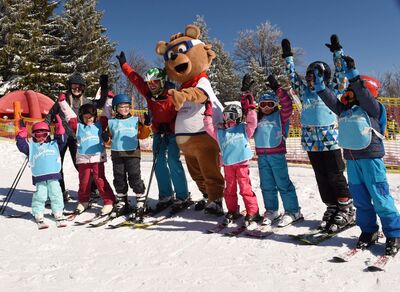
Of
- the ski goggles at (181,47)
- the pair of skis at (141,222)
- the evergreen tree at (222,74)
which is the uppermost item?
the evergreen tree at (222,74)

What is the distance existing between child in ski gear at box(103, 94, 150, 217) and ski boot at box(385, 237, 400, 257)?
9.45ft

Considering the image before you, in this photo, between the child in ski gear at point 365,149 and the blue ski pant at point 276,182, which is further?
the blue ski pant at point 276,182

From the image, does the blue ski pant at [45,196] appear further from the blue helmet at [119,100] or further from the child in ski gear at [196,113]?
the child in ski gear at [196,113]

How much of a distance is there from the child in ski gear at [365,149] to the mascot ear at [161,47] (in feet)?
7.12

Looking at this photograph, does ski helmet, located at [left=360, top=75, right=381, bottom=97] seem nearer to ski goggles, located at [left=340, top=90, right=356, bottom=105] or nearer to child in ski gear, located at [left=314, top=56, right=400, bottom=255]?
child in ski gear, located at [left=314, top=56, right=400, bottom=255]

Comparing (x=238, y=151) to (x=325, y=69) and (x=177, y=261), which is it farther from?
(x=177, y=261)

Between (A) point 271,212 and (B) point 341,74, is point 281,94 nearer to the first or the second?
(B) point 341,74

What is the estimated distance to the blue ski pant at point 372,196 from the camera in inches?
123

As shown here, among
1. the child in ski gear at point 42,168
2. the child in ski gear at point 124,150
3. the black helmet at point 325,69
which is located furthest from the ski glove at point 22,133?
the black helmet at point 325,69

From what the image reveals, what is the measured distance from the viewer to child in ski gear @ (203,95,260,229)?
4102 mm

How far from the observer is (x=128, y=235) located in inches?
167

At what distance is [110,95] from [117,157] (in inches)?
47.9

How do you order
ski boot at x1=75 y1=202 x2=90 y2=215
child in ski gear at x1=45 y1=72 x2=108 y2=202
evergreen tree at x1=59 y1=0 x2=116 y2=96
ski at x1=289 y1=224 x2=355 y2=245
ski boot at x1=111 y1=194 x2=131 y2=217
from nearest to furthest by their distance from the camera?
ski at x1=289 y1=224 x2=355 y2=245, ski boot at x1=111 y1=194 x2=131 y2=217, ski boot at x1=75 y1=202 x2=90 y2=215, child in ski gear at x1=45 y1=72 x2=108 y2=202, evergreen tree at x1=59 y1=0 x2=116 y2=96

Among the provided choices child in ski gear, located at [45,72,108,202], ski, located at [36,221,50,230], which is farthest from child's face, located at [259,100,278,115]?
ski, located at [36,221,50,230]
